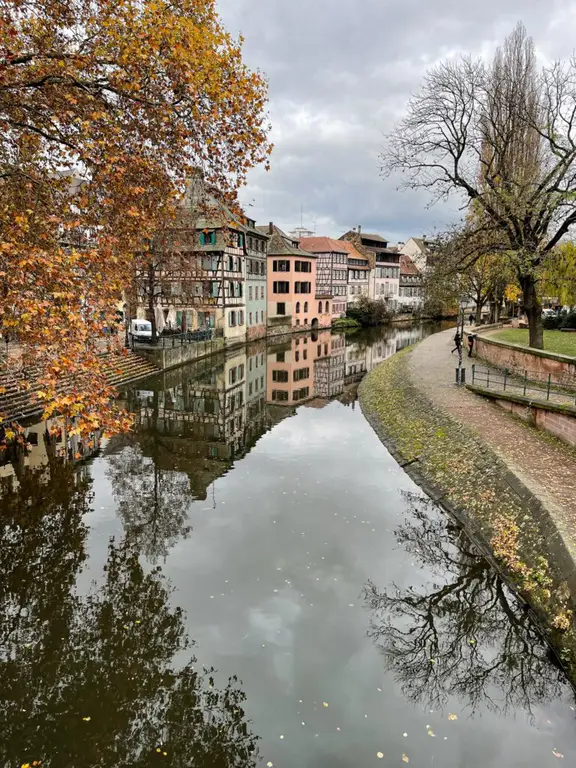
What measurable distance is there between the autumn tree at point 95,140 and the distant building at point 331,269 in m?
59.8

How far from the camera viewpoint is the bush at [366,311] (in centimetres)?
7469

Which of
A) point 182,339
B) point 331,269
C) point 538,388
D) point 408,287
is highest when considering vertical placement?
point 331,269

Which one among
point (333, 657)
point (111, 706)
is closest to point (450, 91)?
point (333, 657)

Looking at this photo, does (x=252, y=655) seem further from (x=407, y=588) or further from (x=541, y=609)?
(x=541, y=609)

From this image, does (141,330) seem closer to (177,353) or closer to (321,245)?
(177,353)

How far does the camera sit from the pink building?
5862 cm

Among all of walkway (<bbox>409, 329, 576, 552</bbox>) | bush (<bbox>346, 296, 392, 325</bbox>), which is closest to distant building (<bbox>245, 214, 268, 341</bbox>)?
bush (<bbox>346, 296, 392, 325</bbox>)

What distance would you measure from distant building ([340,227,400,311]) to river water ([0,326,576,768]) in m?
69.6

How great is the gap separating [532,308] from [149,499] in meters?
20.0

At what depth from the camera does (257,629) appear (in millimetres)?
9438

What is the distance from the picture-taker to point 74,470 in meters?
16.9

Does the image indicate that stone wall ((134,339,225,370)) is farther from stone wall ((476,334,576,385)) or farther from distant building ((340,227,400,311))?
distant building ((340,227,400,311))

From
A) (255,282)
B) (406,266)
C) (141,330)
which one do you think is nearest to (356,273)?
(406,266)

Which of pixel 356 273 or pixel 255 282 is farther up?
pixel 356 273
